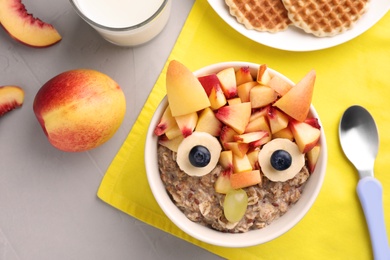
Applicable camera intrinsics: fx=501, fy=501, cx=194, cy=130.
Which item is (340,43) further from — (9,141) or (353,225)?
(9,141)

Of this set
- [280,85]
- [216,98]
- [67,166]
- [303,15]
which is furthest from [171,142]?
[303,15]

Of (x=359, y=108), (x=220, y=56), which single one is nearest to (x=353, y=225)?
(x=359, y=108)

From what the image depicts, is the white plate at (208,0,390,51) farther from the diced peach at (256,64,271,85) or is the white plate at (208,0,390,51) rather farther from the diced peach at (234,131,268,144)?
the diced peach at (234,131,268,144)

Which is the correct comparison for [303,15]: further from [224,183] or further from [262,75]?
[224,183]

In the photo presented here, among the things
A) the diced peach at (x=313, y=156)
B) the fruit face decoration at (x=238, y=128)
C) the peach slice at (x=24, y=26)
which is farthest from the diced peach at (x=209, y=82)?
the peach slice at (x=24, y=26)

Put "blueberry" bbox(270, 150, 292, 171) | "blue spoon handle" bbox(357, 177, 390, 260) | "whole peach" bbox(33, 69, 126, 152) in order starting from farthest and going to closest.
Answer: "blue spoon handle" bbox(357, 177, 390, 260)
"whole peach" bbox(33, 69, 126, 152)
"blueberry" bbox(270, 150, 292, 171)

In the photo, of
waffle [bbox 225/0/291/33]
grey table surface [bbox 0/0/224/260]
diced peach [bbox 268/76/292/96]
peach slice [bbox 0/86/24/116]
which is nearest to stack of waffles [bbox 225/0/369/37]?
waffle [bbox 225/0/291/33]
